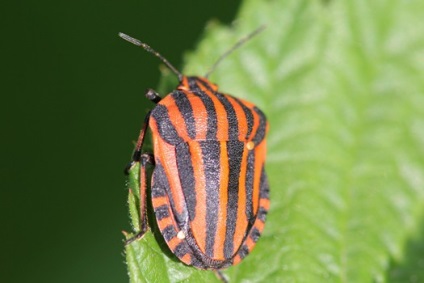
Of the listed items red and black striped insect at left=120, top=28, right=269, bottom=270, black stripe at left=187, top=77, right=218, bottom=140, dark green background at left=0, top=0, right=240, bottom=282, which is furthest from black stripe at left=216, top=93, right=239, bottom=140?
dark green background at left=0, top=0, right=240, bottom=282

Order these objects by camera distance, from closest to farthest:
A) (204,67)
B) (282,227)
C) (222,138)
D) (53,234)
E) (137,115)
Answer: (222,138), (282,227), (204,67), (53,234), (137,115)

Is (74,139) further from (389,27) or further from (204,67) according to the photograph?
(389,27)

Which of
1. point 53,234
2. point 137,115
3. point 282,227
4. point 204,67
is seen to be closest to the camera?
point 282,227

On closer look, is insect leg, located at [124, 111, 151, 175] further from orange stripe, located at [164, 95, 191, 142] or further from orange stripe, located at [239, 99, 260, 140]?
orange stripe, located at [239, 99, 260, 140]

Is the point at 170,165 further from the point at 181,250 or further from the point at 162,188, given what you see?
the point at 181,250

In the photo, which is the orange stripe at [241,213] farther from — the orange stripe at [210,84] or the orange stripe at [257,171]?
the orange stripe at [210,84]

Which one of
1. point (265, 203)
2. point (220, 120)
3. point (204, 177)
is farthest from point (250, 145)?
point (204, 177)

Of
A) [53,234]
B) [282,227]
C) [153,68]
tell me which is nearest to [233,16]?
[153,68]
